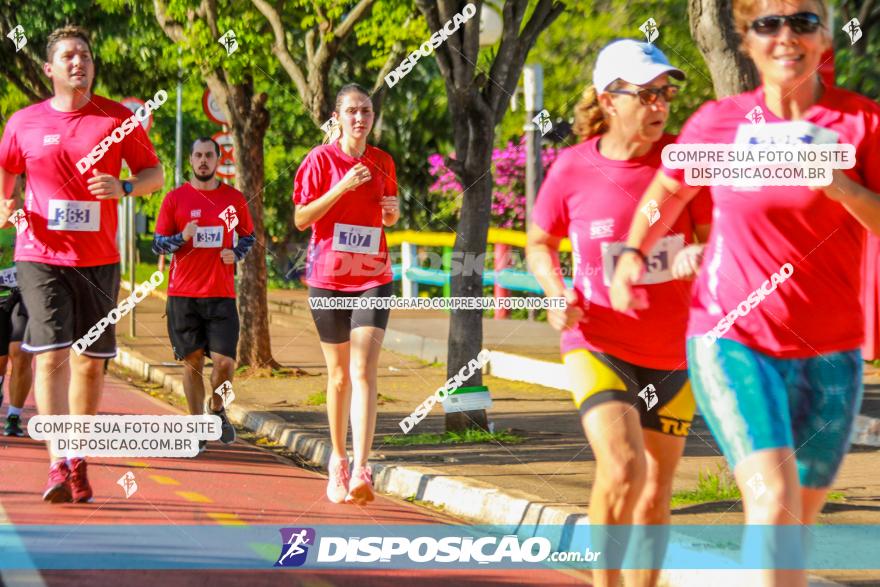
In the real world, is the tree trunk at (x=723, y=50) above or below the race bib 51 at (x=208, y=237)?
above

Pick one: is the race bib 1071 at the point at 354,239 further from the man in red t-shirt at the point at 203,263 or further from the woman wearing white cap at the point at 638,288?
the woman wearing white cap at the point at 638,288

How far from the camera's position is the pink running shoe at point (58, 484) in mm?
7676

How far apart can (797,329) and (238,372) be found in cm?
1118

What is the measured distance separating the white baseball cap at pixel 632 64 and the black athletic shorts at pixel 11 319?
6497mm

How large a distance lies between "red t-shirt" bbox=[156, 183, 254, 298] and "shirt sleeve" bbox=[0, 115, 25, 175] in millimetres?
2781

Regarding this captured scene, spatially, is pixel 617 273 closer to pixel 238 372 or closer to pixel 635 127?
pixel 635 127

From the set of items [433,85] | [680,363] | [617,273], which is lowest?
[680,363]

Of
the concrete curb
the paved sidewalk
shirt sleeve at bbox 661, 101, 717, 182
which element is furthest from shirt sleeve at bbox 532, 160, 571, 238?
the paved sidewalk

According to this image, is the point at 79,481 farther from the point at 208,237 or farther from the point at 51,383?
the point at 208,237

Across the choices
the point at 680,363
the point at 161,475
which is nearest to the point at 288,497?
the point at 161,475

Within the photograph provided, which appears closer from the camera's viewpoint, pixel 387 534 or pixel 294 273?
pixel 387 534

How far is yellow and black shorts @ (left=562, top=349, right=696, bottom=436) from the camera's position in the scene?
5227mm

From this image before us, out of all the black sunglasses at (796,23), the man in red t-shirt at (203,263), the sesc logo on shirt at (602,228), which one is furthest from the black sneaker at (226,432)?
the black sunglasses at (796,23)

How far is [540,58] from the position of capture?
25.8 meters
